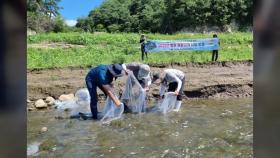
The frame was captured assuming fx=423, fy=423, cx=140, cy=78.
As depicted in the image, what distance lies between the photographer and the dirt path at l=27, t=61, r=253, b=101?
13.2 meters

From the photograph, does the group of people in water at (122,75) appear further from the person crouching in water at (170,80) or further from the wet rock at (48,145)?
the wet rock at (48,145)

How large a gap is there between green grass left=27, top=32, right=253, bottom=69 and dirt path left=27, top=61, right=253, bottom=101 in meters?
1.13

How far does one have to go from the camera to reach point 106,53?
23688 millimetres

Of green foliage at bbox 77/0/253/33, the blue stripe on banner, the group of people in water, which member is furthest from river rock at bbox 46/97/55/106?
green foliage at bbox 77/0/253/33

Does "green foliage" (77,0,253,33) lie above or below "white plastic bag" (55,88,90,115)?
above

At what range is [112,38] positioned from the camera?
29.9 metres

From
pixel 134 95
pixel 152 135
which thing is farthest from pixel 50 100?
pixel 152 135

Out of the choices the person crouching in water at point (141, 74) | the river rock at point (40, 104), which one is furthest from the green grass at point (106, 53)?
the person crouching in water at point (141, 74)

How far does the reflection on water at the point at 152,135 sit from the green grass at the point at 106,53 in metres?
6.85

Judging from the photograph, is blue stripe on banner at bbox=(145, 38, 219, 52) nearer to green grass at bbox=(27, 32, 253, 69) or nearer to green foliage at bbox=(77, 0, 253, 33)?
green grass at bbox=(27, 32, 253, 69)

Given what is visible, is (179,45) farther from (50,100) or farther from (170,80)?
(170,80)

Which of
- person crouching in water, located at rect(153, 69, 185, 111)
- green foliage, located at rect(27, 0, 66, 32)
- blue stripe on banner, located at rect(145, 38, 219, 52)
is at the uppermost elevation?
green foliage, located at rect(27, 0, 66, 32)

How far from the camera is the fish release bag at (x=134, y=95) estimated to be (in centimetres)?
961
